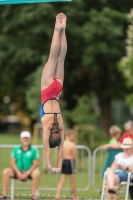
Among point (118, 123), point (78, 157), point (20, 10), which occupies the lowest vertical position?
point (78, 157)

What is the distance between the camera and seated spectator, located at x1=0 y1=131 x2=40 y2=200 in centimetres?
1430

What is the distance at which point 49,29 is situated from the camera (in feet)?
98.7

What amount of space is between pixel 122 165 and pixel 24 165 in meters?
2.23

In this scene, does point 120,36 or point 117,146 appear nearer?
point 117,146

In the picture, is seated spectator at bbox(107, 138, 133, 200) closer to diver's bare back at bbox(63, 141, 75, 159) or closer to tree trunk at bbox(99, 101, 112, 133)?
diver's bare back at bbox(63, 141, 75, 159)

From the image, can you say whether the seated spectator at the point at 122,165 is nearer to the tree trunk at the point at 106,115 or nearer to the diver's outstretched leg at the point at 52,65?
the diver's outstretched leg at the point at 52,65

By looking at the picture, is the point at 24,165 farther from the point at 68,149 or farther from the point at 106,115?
the point at 106,115

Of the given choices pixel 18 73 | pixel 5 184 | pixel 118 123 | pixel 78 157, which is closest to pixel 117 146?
pixel 5 184

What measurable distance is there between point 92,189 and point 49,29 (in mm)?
14547

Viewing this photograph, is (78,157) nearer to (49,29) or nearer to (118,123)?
(49,29)

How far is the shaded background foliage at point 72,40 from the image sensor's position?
2989 centimetres

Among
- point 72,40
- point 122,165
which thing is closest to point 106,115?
point 72,40

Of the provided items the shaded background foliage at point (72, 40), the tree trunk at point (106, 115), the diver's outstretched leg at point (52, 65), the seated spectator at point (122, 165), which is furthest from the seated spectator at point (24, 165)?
the tree trunk at point (106, 115)

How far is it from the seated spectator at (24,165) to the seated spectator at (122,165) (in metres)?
1.71
